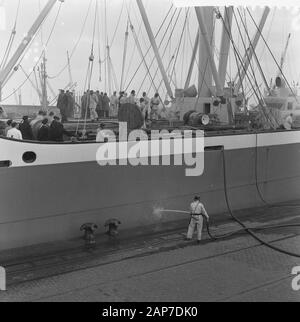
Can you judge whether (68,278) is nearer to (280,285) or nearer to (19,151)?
(19,151)

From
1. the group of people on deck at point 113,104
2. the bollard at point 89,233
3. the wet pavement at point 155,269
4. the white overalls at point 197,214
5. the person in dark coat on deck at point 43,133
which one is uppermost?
the group of people on deck at point 113,104

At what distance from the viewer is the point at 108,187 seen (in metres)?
9.62

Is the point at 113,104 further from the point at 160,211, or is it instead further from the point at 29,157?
the point at 29,157

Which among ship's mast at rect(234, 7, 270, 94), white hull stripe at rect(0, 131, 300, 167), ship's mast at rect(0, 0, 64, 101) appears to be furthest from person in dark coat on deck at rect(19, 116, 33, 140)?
ship's mast at rect(234, 7, 270, 94)

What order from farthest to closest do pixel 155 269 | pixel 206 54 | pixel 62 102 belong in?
pixel 206 54
pixel 62 102
pixel 155 269

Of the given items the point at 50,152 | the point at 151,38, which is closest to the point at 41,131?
the point at 50,152

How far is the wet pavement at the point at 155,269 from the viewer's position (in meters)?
6.49

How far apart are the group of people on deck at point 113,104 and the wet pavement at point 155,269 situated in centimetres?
440

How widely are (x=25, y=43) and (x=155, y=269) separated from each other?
21.5ft

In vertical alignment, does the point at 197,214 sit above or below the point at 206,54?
below

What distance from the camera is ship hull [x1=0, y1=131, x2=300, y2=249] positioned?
843 centimetres

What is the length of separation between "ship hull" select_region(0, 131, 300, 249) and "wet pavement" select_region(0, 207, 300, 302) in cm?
42

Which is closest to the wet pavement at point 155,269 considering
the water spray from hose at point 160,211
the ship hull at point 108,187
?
the ship hull at point 108,187

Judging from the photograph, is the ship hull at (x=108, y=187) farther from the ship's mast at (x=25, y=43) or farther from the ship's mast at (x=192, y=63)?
the ship's mast at (x=192, y=63)
